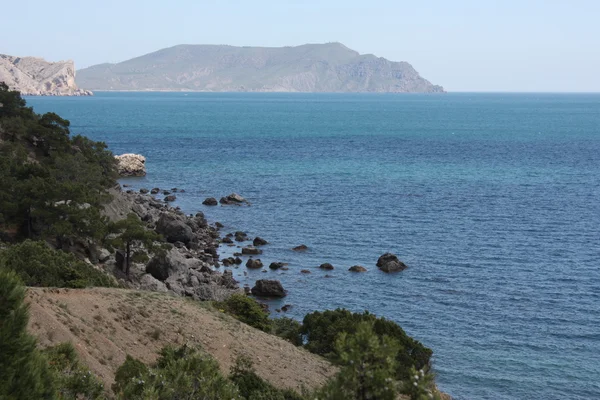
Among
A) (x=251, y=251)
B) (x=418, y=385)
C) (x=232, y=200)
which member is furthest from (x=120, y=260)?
(x=418, y=385)

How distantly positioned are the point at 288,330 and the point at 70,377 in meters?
22.2

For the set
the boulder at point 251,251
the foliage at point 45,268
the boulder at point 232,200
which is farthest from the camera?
the boulder at point 232,200

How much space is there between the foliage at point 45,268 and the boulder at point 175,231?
94.5 ft

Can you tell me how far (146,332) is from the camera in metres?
29.8

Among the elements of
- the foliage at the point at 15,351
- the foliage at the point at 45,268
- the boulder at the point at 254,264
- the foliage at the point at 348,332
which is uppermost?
the foliage at the point at 15,351

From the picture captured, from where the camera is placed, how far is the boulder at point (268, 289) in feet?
175

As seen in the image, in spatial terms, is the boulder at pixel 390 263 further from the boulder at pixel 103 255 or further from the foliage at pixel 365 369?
the foliage at pixel 365 369

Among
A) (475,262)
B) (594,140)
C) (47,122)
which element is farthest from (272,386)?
(594,140)

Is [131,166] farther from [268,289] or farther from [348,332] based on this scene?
[348,332]

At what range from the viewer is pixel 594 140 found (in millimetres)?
167875

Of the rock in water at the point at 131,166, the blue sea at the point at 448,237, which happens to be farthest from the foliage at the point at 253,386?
the rock in water at the point at 131,166

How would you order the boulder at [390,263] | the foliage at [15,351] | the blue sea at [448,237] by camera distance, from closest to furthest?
the foliage at [15,351], the blue sea at [448,237], the boulder at [390,263]

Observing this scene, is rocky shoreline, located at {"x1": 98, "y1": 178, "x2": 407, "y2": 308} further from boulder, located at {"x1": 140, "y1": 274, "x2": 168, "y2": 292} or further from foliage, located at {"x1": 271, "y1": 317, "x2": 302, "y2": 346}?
foliage, located at {"x1": 271, "y1": 317, "x2": 302, "y2": 346}

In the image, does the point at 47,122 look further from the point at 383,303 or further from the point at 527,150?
the point at 527,150
